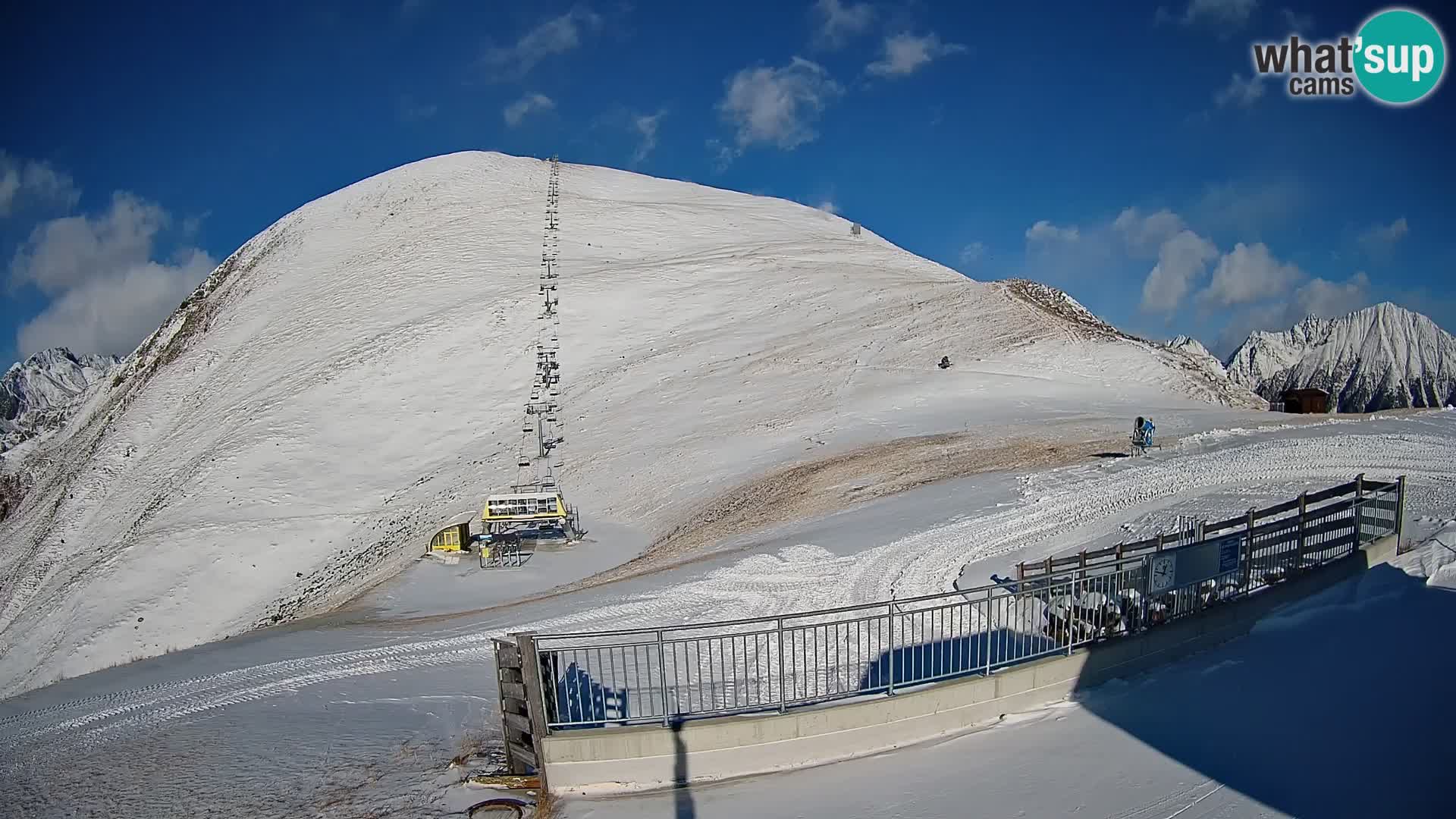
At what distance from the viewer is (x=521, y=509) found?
26.9 metres

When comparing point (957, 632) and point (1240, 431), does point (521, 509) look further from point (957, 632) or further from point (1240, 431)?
point (1240, 431)

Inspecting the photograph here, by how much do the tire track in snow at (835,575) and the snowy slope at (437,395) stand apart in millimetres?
10431

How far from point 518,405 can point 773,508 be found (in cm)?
1934

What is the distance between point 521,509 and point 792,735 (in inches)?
765

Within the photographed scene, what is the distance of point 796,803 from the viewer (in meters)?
8.14

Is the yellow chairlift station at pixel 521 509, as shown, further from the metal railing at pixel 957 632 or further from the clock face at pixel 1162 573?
the clock face at pixel 1162 573

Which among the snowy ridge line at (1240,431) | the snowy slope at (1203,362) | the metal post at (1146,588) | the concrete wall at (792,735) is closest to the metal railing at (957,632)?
the metal post at (1146,588)

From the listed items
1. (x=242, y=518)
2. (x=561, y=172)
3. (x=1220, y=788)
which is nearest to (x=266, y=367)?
(x=242, y=518)

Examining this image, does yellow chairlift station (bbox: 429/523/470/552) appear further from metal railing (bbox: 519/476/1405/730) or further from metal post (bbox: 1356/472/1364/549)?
metal post (bbox: 1356/472/1364/549)

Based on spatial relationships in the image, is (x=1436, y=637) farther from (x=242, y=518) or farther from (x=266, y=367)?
(x=266, y=367)

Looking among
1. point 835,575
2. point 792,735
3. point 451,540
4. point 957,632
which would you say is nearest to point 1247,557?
point 957,632

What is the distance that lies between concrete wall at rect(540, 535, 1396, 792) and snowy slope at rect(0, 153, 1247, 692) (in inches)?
740

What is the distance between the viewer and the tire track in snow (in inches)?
567

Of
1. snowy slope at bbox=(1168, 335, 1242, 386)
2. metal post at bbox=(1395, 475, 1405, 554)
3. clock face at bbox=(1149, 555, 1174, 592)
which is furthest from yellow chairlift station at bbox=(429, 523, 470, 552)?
snowy slope at bbox=(1168, 335, 1242, 386)
